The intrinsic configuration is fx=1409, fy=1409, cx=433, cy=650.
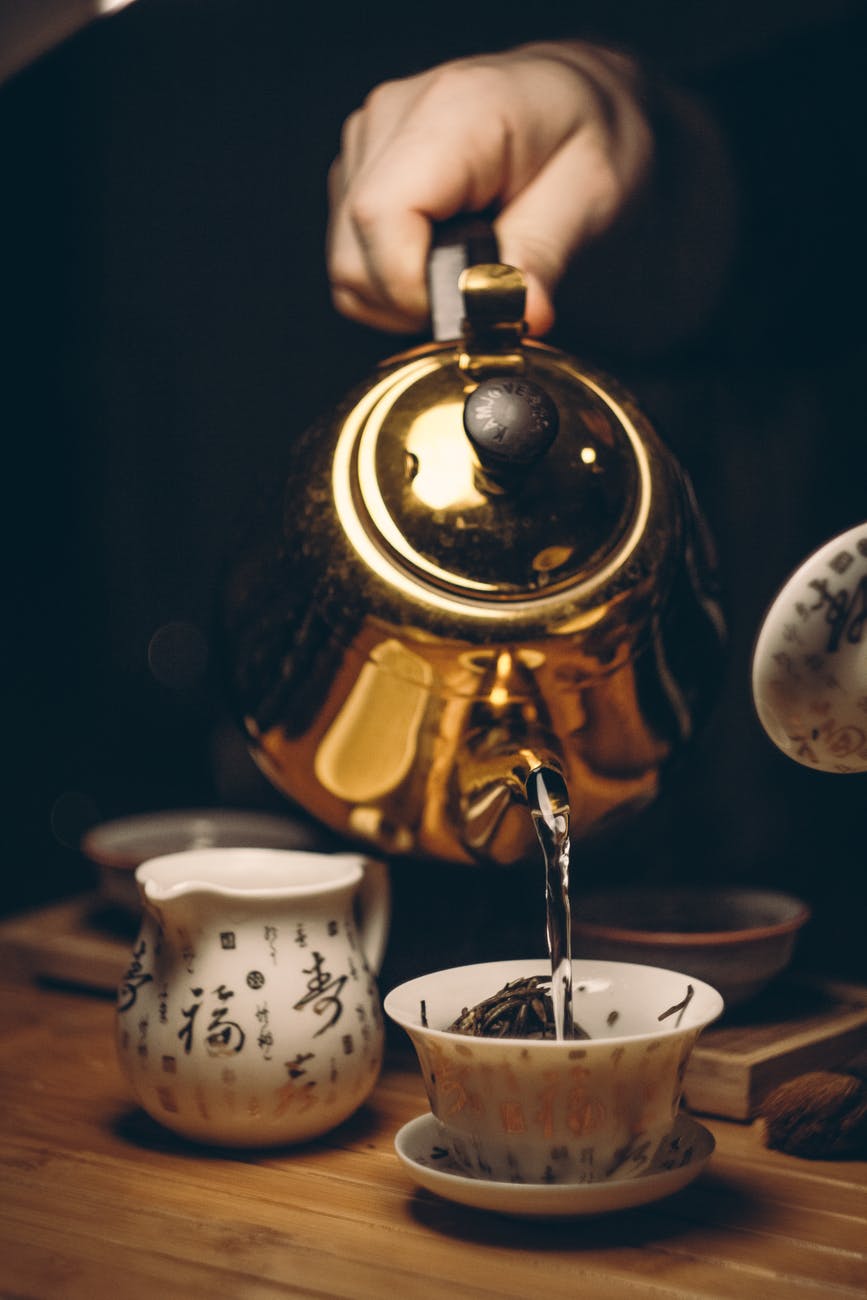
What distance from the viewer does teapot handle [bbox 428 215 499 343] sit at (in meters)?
0.74

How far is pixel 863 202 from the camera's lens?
825 millimetres

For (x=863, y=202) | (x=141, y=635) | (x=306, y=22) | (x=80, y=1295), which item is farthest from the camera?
(x=141, y=635)

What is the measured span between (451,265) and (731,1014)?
0.41 meters

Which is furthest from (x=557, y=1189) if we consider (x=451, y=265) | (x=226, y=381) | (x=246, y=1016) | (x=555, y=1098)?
(x=226, y=381)

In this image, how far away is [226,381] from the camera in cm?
104

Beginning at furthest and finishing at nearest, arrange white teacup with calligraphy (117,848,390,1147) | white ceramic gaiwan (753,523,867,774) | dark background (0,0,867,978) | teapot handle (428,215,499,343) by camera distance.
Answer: dark background (0,0,867,978)
teapot handle (428,215,499,343)
white teacup with calligraphy (117,848,390,1147)
white ceramic gaiwan (753,523,867,774)

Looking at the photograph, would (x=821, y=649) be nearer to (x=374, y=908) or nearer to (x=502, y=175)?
(x=374, y=908)

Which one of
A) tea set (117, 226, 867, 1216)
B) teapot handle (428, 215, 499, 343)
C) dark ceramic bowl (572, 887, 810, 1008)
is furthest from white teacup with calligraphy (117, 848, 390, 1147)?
teapot handle (428, 215, 499, 343)

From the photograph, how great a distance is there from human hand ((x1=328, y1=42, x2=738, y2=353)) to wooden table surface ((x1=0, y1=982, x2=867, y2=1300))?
17.0 inches

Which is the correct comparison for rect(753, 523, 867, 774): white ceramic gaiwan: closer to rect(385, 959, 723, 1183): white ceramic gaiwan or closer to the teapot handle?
rect(385, 959, 723, 1183): white ceramic gaiwan

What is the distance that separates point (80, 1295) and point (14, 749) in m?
0.62

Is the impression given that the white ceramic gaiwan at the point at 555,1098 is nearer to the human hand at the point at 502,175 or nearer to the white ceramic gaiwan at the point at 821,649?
the white ceramic gaiwan at the point at 821,649

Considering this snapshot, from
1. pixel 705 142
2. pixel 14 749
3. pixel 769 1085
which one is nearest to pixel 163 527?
pixel 14 749

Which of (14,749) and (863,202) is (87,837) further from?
(863,202)
